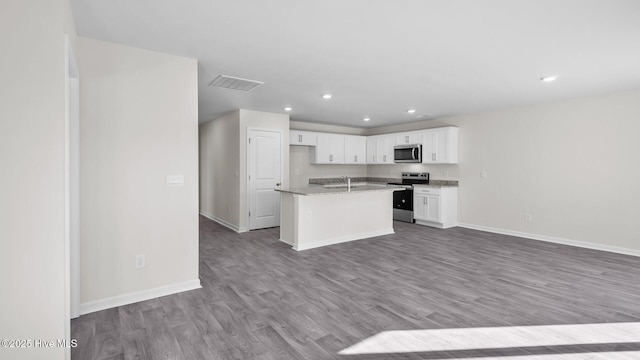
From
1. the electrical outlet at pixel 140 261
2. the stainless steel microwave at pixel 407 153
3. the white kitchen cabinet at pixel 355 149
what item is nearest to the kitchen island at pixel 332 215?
the stainless steel microwave at pixel 407 153

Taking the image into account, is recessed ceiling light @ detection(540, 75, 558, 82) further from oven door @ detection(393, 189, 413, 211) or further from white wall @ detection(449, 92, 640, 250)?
oven door @ detection(393, 189, 413, 211)

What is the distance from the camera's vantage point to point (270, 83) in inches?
165

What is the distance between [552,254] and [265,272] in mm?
4312

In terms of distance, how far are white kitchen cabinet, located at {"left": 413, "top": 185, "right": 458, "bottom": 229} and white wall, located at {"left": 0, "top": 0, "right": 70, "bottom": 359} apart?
6321 millimetres

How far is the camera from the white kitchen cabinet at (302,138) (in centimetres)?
725

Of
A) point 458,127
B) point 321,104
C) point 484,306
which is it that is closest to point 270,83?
point 321,104

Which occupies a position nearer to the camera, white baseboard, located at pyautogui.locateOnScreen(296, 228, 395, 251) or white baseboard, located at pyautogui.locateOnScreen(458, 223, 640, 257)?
white baseboard, located at pyautogui.locateOnScreen(458, 223, 640, 257)

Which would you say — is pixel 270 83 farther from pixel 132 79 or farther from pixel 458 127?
pixel 458 127

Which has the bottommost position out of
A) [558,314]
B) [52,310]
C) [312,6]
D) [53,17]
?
[558,314]

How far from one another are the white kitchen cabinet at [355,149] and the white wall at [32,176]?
6.91m

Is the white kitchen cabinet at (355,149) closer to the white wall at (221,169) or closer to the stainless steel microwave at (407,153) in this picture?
the stainless steel microwave at (407,153)

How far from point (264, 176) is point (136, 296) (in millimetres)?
3635

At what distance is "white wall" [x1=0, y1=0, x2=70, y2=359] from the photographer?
60.9 inches

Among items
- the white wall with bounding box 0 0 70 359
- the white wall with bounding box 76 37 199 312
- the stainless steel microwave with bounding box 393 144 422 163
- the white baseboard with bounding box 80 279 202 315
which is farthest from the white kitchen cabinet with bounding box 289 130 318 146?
the white wall with bounding box 0 0 70 359
